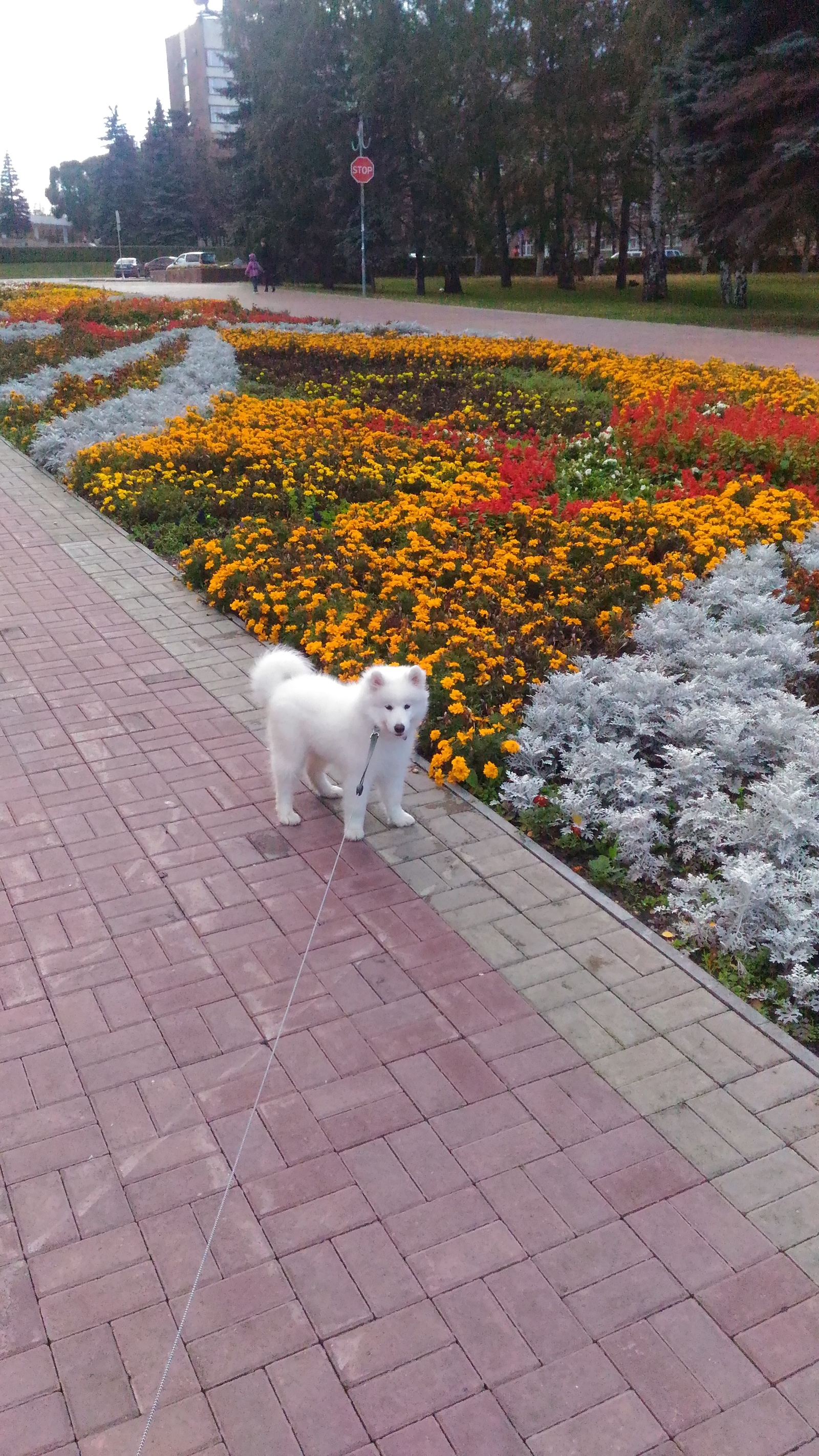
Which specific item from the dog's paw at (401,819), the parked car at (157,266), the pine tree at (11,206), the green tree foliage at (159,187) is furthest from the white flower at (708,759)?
the pine tree at (11,206)

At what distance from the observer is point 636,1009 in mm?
3775

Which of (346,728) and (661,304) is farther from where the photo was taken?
(661,304)

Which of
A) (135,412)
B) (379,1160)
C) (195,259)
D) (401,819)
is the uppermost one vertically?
(195,259)

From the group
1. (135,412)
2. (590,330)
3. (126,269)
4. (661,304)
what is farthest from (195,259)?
(135,412)

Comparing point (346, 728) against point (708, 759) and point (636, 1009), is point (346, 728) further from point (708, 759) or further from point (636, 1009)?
point (708, 759)

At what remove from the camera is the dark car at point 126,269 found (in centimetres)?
5666

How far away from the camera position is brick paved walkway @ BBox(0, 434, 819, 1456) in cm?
252

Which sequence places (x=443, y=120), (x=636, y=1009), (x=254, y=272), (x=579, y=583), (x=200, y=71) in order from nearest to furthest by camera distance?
1. (x=636, y=1009)
2. (x=579, y=583)
3. (x=443, y=120)
4. (x=254, y=272)
5. (x=200, y=71)

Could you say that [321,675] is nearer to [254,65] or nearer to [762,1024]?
[762,1024]

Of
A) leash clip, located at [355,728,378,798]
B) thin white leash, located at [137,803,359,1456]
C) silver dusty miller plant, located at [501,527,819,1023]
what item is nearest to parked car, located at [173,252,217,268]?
silver dusty miller plant, located at [501,527,819,1023]

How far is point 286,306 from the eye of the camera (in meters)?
31.0

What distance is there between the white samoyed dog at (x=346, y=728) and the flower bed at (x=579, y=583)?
1.99 ft

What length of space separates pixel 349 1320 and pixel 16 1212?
39.8 inches

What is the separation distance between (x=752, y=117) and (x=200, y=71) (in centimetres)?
8863
